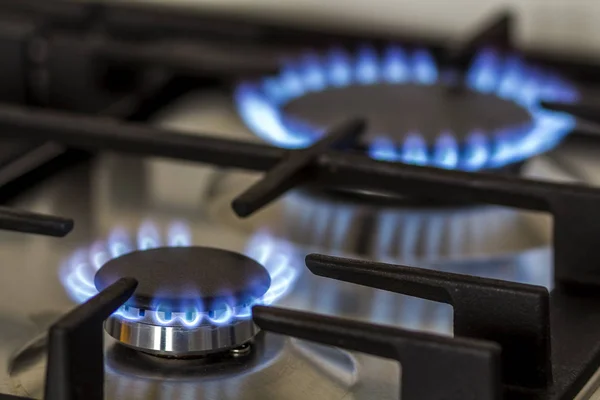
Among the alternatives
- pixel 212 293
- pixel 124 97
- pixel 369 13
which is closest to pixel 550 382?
pixel 212 293

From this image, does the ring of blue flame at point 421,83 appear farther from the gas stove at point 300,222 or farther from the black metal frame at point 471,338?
the black metal frame at point 471,338

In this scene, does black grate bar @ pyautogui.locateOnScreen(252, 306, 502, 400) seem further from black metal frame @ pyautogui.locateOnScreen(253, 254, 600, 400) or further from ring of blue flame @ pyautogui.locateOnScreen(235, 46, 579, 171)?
ring of blue flame @ pyautogui.locateOnScreen(235, 46, 579, 171)

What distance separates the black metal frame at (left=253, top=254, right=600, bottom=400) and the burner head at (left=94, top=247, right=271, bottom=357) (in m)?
0.04

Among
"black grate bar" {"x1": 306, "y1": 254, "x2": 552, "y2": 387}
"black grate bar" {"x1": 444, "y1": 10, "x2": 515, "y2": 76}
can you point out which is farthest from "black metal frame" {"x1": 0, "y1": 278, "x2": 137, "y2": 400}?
"black grate bar" {"x1": 444, "y1": 10, "x2": 515, "y2": 76}

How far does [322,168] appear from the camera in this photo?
700 mm

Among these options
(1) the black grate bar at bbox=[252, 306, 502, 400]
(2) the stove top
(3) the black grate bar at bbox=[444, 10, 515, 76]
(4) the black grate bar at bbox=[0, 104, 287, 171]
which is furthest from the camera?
(3) the black grate bar at bbox=[444, 10, 515, 76]

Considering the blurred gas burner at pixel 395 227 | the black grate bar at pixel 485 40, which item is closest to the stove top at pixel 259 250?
the blurred gas burner at pixel 395 227

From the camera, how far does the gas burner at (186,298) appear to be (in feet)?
1.74

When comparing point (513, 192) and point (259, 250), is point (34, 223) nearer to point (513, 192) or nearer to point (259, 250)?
point (259, 250)

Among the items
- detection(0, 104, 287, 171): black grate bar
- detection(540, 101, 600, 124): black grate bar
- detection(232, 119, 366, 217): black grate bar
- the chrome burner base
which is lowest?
the chrome burner base

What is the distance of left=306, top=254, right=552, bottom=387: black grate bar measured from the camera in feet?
1.66

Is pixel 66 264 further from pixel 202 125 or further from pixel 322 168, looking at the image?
pixel 202 125

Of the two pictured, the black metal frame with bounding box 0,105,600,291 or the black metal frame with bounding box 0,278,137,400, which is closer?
the black metal frame with bounding box 0,278,137,400

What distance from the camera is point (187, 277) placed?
1.80 feet
